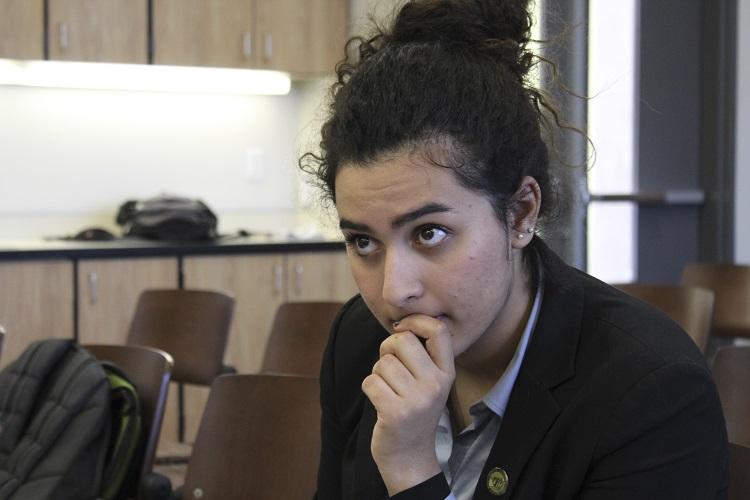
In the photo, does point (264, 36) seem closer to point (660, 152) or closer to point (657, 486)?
point (660, 152)

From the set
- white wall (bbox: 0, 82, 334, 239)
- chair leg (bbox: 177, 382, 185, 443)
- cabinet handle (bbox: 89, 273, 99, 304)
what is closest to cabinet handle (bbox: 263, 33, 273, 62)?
white wall (bbox: 0, 82, 334, 239)

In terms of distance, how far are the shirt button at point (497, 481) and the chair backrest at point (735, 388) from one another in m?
0.78

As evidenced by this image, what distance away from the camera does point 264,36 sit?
552 centimetres

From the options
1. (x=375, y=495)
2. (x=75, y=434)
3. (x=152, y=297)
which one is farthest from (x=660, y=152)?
(x=375, y=495)

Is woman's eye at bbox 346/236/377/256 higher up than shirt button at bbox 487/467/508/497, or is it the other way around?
woman's eye at bbox 346/236/377/256

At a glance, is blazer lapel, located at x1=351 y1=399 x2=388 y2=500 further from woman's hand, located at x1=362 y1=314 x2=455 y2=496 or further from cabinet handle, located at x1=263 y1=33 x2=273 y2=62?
cabinet handle, located at x1=263 y1=33 x2=273 y2=62

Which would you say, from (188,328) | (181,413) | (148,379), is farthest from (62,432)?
(181,413)

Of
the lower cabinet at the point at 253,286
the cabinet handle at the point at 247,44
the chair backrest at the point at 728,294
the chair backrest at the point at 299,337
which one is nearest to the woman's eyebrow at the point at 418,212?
the chair backrest at the point at 299,337

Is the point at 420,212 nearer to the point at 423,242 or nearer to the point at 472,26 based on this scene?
the point at 423,242

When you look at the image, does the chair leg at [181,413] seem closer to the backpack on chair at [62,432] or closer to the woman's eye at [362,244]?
the backpack on chair at [62,432]

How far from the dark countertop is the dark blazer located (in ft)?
11.2

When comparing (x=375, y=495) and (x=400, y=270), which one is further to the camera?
(x=375, y=495)

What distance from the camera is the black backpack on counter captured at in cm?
499

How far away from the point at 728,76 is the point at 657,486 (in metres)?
3.84
